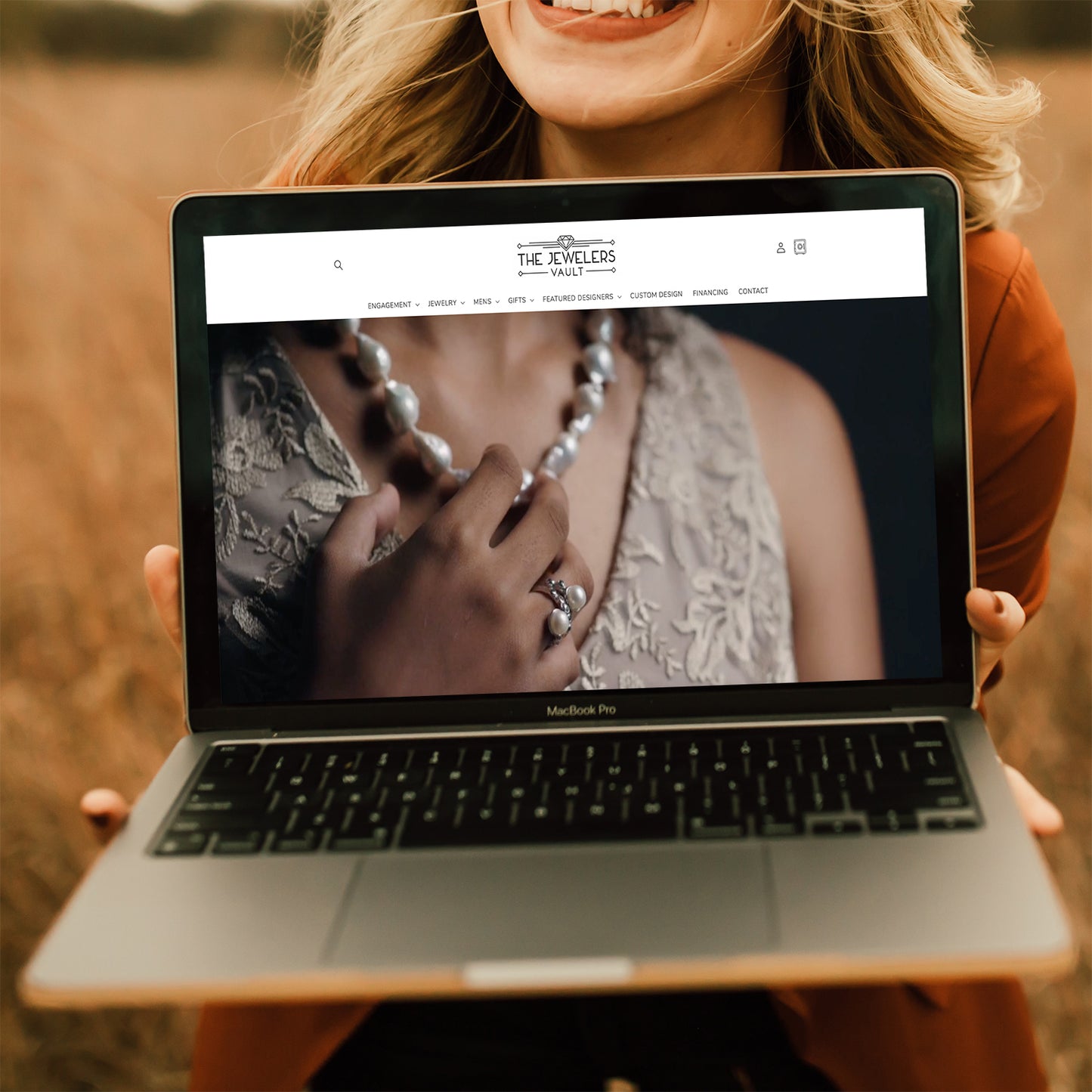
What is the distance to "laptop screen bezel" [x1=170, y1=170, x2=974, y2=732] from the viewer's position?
2.07ft

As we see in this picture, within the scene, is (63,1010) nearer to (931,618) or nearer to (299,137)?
(299,137)

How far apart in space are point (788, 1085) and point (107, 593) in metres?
1.35

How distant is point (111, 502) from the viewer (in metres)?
1.73

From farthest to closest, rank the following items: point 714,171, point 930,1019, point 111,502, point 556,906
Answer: point 111,502
point 714,171
point 930,1019
point 556,906

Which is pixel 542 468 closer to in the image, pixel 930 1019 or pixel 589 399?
pixel 589 399

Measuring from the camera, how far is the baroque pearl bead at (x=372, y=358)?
651mm

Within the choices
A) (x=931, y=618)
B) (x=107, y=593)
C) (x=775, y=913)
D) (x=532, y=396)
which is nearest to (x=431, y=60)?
(x=532, y=396)

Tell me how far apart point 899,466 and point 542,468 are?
0.22 m

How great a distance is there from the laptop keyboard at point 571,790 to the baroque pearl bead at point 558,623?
0.06 meters

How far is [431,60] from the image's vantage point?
2.69 ft

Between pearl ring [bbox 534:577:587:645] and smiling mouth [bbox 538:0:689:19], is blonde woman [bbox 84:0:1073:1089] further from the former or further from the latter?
pearl ring [bbox 534:577:587:645]

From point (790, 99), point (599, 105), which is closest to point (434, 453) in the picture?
point (599, 105)

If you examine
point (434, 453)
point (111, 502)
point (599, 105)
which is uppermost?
point (599, 105)

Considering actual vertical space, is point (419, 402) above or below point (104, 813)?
above
